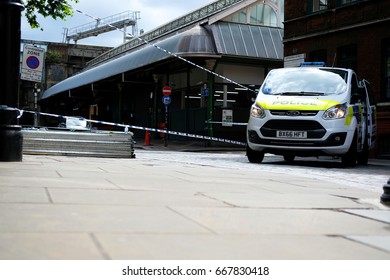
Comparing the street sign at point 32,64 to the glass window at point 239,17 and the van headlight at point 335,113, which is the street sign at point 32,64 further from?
the glass window at point 239,17

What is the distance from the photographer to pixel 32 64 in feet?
44.2

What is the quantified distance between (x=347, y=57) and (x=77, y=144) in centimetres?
1190

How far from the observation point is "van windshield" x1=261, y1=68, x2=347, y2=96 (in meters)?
11.4

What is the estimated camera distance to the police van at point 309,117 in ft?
35.1

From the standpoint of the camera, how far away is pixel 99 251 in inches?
103

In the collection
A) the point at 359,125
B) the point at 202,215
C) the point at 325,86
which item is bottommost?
the point at 202,215

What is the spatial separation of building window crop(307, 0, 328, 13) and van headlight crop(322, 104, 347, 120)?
37.4 ft

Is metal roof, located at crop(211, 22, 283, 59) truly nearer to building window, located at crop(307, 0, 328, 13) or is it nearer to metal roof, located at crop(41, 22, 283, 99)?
metal roof, located at crop(41, 22, 283, 99)

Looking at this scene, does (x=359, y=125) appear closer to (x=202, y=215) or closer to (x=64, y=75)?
(x=202, y=215)

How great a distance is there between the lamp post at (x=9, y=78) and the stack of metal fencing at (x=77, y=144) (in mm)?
3464

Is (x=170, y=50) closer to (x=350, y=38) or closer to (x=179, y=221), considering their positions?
(x=350, y=38)

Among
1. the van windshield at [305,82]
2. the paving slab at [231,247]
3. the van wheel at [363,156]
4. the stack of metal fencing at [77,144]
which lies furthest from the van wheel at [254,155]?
the paving slab at [231,247]
